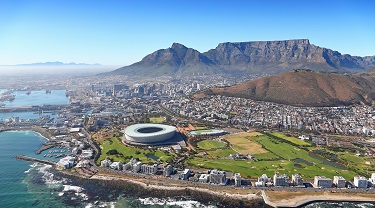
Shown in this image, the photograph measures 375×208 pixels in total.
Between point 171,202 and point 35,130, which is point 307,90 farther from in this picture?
point 35,130

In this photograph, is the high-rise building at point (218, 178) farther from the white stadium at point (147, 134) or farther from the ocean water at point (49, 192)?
the white stadium at point (147, 134)

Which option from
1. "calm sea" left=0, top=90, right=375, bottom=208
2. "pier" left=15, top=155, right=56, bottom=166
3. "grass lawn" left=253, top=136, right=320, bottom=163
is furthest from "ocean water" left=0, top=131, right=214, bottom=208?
"grass lawn" left=253, top=136, right=320, bottom=163

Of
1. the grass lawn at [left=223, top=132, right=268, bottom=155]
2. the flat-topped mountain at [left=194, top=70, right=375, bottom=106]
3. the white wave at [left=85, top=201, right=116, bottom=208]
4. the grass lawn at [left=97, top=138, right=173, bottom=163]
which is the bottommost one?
the white wave at [left=85, top=201, right=116, bottom=208]

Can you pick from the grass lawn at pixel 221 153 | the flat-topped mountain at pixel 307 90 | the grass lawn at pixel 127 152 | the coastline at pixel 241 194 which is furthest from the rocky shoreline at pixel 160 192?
the flat-topped mountain at pixel 307 90

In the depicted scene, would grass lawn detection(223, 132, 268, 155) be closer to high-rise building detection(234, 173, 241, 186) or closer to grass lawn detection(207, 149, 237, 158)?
grass lawn detection(207, 149, 237, 158)

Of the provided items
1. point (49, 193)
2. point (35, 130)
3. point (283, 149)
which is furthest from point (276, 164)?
point (35, 130)

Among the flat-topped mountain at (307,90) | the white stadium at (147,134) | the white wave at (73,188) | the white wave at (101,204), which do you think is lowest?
the white wave at (101,204)
